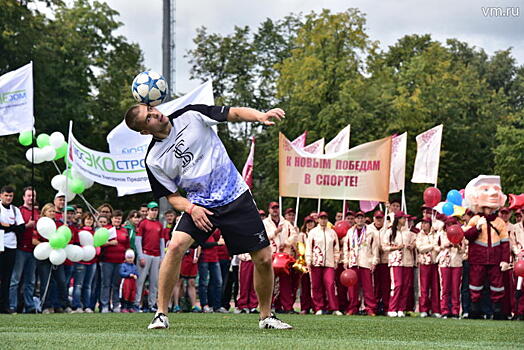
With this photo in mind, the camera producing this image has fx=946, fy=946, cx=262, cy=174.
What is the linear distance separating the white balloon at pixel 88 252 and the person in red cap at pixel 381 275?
480 centimetres

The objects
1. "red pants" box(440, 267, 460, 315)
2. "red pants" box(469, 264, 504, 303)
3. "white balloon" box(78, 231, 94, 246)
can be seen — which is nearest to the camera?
"red pants" box(469, 264, 504, 303)

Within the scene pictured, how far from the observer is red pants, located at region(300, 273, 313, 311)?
56.7ft

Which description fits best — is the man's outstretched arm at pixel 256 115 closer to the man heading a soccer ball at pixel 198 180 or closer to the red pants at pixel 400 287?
the man heading a soccer ball at pixel 198 180

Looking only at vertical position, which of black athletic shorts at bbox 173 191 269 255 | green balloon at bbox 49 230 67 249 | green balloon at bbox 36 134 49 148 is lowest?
green balloon at bbox 49 230 67 249

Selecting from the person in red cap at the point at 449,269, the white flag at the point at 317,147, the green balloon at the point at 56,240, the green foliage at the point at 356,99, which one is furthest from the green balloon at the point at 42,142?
the green foliage at the point at 356,99

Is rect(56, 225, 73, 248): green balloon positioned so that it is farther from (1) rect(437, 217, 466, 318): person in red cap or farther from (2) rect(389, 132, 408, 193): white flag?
(2) rect(389, 132, 408, 193): white flag

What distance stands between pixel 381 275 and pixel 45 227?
6.01 m

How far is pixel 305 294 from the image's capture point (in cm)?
1736

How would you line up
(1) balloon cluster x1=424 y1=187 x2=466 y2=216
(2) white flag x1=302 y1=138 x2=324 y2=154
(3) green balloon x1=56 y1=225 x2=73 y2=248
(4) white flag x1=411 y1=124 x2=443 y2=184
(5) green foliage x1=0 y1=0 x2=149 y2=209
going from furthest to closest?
(5) green foliage x1=0 y1=0 x2=149 y2=209, (2) white flag x1=302 y1=138 x2=324 y2=154, (4) white flag x1=411 y1=124 x2=443 y2=184, (1) balloon cluster x1=424 y1=187 x2=466 y2=216, (3) green balloon x1=56 y1=225 x2=73 y2=248

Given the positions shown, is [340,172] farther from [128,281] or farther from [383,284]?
[128,281]

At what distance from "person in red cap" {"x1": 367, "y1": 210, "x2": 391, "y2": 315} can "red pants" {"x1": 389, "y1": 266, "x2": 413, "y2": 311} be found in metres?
0.31

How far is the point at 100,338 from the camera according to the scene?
7578mm

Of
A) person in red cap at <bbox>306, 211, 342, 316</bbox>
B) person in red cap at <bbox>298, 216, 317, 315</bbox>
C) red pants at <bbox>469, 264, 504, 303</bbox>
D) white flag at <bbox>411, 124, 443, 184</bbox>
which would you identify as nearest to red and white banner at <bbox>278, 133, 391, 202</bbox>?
person in red cap at <bbox>298, 216, 317, 315</bbox>

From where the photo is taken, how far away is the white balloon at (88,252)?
15383 mm
